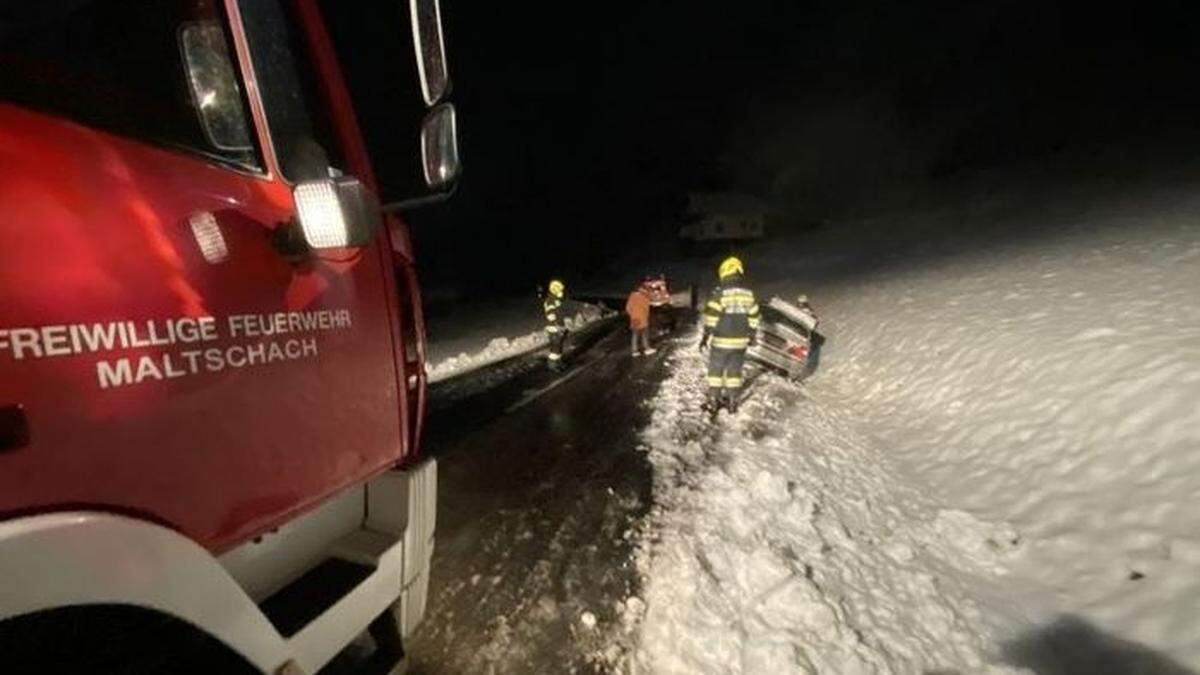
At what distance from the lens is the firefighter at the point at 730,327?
29.6ft

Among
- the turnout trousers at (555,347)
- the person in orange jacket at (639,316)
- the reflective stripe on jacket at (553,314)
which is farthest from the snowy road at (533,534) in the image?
the person in orange jacket at (639,316)

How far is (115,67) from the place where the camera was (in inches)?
81.4

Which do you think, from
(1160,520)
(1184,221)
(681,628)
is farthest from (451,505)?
(1184,221)

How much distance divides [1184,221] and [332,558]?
1679 centimetres

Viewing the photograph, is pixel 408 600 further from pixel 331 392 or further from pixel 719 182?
pixel 719 182

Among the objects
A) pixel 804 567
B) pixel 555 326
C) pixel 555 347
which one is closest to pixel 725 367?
pixel 804 567

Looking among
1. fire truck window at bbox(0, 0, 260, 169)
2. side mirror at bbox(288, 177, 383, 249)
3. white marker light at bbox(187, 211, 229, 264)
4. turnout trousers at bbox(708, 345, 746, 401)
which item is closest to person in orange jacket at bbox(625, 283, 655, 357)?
turnout trousers at bbox(708, 345, 746, 401)

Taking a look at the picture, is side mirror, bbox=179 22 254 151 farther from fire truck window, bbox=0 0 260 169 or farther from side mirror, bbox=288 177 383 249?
side mirror, bbox=288 177 383 249

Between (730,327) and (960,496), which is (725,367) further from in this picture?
(960,496)

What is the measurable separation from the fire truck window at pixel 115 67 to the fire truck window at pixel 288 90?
10cm

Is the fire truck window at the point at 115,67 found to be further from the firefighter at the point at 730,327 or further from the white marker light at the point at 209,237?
the firefighter at the point at 730,327

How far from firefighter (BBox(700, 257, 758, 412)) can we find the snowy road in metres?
1.20

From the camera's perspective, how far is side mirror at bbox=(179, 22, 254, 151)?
7.17 feet

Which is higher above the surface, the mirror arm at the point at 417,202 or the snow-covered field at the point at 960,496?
the mirror arm at the point at 417,202
